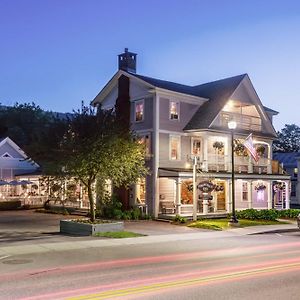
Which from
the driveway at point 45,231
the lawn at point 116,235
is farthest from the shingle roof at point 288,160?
the lawn at point 116,235

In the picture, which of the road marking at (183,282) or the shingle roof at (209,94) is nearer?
the road marking at (183,282)

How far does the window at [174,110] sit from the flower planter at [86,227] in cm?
1283

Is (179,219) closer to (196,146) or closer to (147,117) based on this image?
(196,146)

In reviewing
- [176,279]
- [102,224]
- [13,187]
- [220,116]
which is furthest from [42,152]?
[13,187]

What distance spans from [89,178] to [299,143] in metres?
78.2

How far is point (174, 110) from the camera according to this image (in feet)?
109

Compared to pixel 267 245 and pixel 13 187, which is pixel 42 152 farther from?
pixel 13 187

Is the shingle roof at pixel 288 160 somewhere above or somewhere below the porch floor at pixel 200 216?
above

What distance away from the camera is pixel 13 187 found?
1821 inches

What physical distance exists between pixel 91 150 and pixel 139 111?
12520mm

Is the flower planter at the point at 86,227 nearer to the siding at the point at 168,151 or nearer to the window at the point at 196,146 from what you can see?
the siding at the point at 168,151

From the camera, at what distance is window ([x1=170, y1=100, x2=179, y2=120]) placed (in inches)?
1292

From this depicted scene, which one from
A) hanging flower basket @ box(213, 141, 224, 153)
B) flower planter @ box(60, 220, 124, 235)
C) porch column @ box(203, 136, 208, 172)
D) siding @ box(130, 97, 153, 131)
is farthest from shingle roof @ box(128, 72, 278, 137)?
flower planter @ box(60, 220, 124, 235)

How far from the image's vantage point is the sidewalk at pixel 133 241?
52.9 feet
